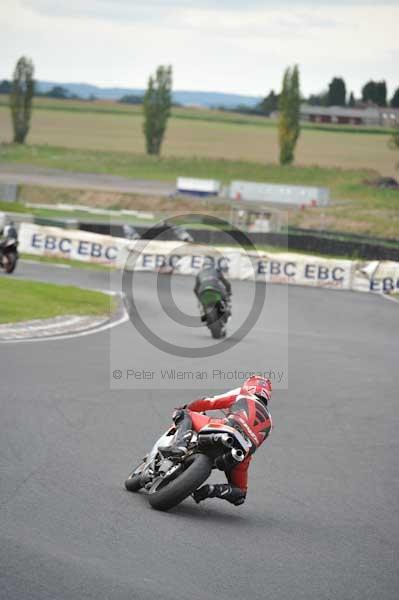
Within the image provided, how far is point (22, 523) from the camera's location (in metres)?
7.00

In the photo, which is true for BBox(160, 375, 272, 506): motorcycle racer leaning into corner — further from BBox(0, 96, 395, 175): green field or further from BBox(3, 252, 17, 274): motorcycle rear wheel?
BBox(0, 96, 395, 175): green field

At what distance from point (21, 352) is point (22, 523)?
9070 millimetres

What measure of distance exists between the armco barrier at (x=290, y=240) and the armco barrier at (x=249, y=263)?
3.87m

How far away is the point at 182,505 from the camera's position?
27.1 feet

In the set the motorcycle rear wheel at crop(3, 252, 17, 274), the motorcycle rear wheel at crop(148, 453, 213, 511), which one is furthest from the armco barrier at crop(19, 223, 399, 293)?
the motorcycle rear wheel at crop(148, 453, 213, 511)

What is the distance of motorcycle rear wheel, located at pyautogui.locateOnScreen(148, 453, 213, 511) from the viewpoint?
7676 millimetres

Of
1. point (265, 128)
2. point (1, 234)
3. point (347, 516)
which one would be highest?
point (265, 128)

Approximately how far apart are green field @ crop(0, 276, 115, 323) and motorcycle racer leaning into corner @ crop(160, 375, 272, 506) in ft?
37.6

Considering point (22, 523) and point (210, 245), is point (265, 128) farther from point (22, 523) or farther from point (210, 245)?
point (22, 523)

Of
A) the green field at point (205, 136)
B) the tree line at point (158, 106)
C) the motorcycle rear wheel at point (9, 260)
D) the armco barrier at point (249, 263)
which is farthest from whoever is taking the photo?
the green field at point (205, 136)

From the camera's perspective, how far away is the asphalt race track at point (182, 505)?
6.28 m

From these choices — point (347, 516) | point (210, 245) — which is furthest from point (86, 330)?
point (210, 245)

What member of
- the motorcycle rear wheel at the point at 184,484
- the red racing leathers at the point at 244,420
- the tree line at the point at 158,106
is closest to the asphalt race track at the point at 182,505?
the motorcycle rear wheel at the point at 184,484

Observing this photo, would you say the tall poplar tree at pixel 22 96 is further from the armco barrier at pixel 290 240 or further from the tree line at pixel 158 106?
the armco barrier at pixel 290 240
